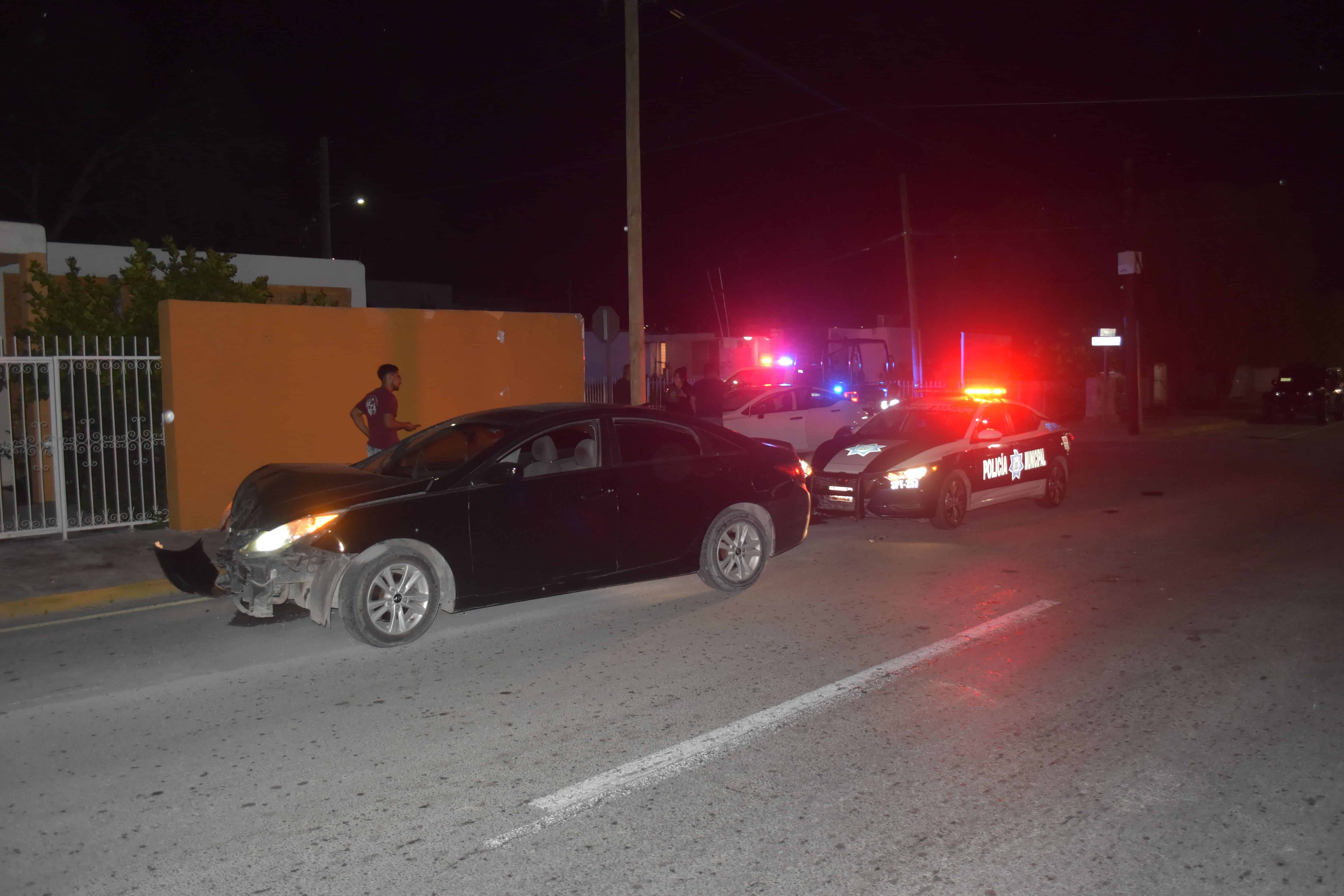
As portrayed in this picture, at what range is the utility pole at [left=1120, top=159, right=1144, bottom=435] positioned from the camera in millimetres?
25844

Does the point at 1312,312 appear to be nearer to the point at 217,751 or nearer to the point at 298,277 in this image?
the point at 298,277

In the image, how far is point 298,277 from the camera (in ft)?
63.3

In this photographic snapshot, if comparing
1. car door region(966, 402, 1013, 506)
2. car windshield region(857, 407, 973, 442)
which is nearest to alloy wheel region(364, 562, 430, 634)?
car windshield region(857, 407, 973, 442)

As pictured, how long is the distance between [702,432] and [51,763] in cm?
492

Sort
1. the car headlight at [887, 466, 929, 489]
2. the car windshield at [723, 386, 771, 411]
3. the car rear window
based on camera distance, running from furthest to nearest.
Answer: the car windshield at [723, 386, 771, 411], the car headlight at [887, 466, 929, 489], the car rear window

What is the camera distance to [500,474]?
695 centimetres

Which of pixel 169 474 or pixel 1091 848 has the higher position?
pixel 169 474

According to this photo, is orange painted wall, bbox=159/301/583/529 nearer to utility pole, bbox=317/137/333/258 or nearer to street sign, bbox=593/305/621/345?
street sign, bbox=593/305/621/345

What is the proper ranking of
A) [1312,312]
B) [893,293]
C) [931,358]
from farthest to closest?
[893,293] < [1312,312] < [931,358]

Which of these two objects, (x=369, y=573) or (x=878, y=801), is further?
(x=369, y=573)

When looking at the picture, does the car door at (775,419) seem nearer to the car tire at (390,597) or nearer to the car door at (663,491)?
the car door at (663,491)

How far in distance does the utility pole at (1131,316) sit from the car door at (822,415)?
10.2 meters

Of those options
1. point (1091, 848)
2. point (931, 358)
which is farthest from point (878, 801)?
point (931, 358)

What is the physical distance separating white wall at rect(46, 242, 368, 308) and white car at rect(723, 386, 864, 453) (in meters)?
7.01
